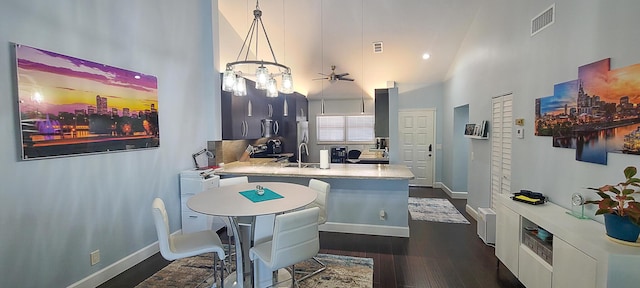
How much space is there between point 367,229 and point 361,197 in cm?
44

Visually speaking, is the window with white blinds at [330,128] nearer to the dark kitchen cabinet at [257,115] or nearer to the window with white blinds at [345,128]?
the window with white blinds at [345,128]

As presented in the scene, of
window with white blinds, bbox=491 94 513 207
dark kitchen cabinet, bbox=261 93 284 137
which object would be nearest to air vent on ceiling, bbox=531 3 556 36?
window with white blinds, bbox=491 94 513 207

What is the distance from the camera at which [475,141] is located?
471 cm

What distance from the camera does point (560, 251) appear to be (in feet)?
6.53

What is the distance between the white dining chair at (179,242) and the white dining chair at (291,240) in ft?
1.26

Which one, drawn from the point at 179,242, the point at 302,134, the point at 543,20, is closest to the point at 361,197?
the point at 179,242

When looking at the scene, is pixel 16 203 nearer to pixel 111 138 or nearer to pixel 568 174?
pixel 111 138

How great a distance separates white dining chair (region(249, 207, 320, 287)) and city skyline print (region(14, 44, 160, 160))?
71.5 inches

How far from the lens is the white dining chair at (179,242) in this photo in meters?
2.13

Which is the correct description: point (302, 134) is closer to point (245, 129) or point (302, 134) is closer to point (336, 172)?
point (245, 129)

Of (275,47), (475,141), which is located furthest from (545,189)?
(275,47)

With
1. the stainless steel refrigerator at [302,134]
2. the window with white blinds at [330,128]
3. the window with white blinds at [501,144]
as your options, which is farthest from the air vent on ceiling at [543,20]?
the window with white blinds at [330,128]

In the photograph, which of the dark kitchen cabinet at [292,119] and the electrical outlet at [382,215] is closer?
the electrical outlet at [382,215]

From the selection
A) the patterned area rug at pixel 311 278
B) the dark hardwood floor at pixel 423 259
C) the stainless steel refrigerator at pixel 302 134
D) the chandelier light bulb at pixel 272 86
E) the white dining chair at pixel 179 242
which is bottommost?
the dark hardwood floor at pixel 423 259
